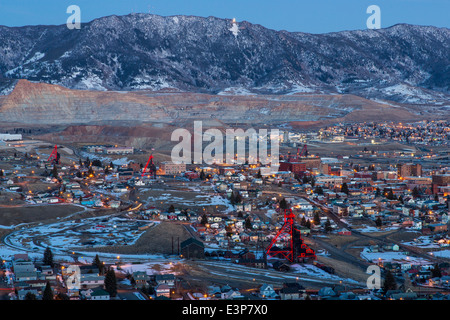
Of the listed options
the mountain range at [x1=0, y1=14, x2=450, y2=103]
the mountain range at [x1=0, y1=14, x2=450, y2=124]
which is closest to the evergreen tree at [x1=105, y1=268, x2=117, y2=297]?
the mountain range at [x1=0, y1=14, x2=450, y2=124]

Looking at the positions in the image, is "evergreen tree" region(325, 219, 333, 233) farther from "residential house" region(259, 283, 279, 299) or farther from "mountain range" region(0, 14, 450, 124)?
"mountain range" region(0, 14, 450, 124)

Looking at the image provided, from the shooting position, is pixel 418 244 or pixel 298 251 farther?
pixel 418 244

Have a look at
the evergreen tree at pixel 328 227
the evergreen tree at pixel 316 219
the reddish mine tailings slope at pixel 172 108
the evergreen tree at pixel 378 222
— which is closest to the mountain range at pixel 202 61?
the reddish mine tailings slope at pixel 172 108

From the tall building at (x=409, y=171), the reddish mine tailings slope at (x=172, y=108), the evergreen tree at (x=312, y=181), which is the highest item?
the reddish mine tailings slope at (x=172, y=108)

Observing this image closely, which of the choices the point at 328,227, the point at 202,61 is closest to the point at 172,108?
the point at 202,61

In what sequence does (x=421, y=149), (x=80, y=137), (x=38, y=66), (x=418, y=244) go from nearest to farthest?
(x=418, y=244), (x=421, y=149), (x=80, y=137), (x=38, y=66)

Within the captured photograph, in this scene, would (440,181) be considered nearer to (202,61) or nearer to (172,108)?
(172,108)

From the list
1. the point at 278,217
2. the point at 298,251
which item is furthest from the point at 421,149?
the point at 298,251

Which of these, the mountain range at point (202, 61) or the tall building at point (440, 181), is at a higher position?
the mountain range at point (202, 61)

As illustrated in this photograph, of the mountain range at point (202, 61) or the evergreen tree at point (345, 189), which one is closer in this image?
the evergreen tree at point (345, 189)

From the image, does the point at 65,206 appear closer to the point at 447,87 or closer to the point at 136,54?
the point at 136,54

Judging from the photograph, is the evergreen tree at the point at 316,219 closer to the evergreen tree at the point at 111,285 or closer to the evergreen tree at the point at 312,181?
the evergreen tree at the point at 312,181
